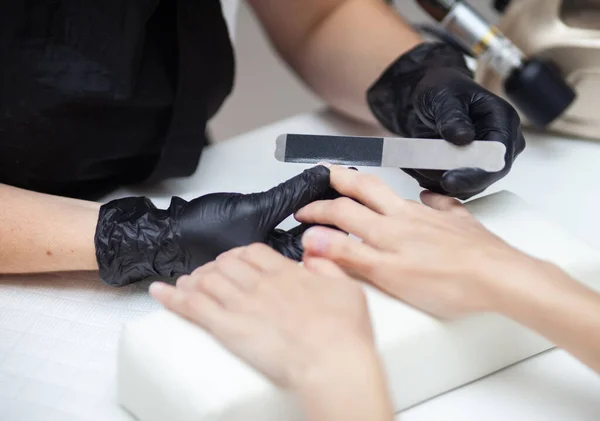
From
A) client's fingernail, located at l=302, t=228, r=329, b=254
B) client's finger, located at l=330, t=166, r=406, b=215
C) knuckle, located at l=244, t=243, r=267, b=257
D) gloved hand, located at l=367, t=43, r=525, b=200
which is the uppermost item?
gloved hand, located at l=367, t=43, r=525, b=200

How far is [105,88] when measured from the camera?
728 millimetres

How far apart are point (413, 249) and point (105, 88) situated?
353mm

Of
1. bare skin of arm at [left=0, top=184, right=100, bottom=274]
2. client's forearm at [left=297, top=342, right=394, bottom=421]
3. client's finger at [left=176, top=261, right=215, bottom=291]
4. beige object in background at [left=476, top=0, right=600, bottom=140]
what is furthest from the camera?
beige object in background at [left=476, top=0, right=600, bottom=140]

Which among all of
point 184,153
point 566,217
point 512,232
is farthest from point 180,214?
point 566,217

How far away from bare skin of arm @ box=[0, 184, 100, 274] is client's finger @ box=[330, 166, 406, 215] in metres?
0.25

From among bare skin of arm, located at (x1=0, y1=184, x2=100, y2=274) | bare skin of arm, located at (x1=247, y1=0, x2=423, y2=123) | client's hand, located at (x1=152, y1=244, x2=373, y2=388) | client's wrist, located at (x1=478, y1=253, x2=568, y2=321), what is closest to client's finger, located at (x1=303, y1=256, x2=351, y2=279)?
client's hand, located at (x1=152, y1=244, x2=373, y2=388)

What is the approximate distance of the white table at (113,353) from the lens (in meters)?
0.61

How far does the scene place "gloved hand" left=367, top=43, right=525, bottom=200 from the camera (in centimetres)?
70

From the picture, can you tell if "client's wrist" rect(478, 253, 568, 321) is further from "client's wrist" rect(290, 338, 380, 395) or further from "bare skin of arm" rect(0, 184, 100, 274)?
"bare skin of arm" rect(0, 184, 100, 274)

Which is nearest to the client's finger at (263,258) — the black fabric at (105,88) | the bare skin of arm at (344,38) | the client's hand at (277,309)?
the client's hand at (277,309)

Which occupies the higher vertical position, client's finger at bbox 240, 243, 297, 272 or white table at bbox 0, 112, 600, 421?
client's finger at bbox 240, 243, 297, 272

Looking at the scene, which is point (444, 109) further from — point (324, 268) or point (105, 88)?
point (105, 88)

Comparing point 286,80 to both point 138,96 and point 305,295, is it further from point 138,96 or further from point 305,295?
point 305,295

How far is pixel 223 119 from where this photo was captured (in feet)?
5.65
